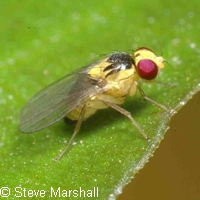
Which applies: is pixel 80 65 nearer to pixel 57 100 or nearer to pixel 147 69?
pixel 57 100

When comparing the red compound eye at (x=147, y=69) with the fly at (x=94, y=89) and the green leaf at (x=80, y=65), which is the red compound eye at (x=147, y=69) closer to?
the fly at (x=94, y=89)

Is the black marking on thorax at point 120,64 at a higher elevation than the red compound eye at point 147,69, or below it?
below

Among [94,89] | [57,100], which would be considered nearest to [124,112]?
[94,89]

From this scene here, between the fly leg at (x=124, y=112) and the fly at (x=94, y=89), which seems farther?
the fly at (x=94, y=89)

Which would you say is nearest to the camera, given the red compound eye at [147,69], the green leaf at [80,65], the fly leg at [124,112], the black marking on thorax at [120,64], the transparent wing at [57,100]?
the green leaf at [80,65]

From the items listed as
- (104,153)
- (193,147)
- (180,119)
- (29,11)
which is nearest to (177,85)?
(180,119)

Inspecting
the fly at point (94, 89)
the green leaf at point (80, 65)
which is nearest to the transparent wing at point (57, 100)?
the fly at point (94, 89)
